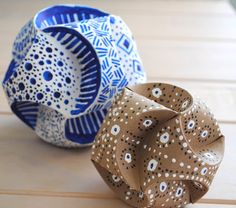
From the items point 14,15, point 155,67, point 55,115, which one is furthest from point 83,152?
point 14,15

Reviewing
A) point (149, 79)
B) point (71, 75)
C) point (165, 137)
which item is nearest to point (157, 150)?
point (165, 137)

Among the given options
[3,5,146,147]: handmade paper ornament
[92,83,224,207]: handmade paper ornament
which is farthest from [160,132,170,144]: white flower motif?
[3,5,146,147]: handmade paper ornament

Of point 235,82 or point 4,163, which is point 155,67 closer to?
point 235,82

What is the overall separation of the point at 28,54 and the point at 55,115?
0.24 feet

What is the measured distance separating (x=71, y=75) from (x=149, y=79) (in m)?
0.26

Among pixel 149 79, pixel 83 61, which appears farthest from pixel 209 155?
pixel 149 79

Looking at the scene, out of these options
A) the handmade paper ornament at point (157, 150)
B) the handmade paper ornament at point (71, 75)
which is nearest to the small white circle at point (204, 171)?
the handmade paper ornament at point (157, 150)

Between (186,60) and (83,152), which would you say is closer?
(83,152)

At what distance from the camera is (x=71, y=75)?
0.55m

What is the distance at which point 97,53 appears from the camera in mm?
546

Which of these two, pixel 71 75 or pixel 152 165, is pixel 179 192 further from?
pixel 71 75

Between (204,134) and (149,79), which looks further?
(149,79)

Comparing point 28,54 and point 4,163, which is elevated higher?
point 28,54

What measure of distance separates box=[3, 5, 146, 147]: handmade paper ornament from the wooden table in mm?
41
